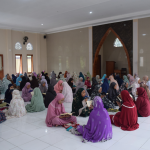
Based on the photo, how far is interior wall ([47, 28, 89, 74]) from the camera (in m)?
11.2

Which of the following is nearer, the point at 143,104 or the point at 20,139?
the point at 20,139

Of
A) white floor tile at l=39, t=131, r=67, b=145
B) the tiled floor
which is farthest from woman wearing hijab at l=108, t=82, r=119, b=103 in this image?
white floor tile at l=39, t=131, r=67, b=145

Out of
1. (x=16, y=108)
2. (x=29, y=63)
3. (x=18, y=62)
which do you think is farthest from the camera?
(x=29, y=63)

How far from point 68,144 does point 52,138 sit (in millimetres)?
375

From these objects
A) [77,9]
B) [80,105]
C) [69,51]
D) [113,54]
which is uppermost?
[77,9]

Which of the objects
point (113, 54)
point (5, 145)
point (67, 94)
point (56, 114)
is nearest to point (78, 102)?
point (56, 114)

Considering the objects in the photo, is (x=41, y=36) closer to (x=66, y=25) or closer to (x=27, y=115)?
(x=66, y=25)

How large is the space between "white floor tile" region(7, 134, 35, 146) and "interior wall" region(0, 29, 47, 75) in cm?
934

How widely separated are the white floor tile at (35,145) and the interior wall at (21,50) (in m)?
9.67

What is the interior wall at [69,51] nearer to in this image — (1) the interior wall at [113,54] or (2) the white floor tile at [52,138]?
(1) the interior wall at [113,54]

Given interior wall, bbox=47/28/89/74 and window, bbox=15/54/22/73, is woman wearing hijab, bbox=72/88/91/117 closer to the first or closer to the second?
interior wall, bbox=47/28/89/74

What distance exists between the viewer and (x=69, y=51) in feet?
39.6

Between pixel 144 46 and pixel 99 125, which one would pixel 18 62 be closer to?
pixel 144 46

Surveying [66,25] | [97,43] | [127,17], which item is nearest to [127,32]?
[127,17]
